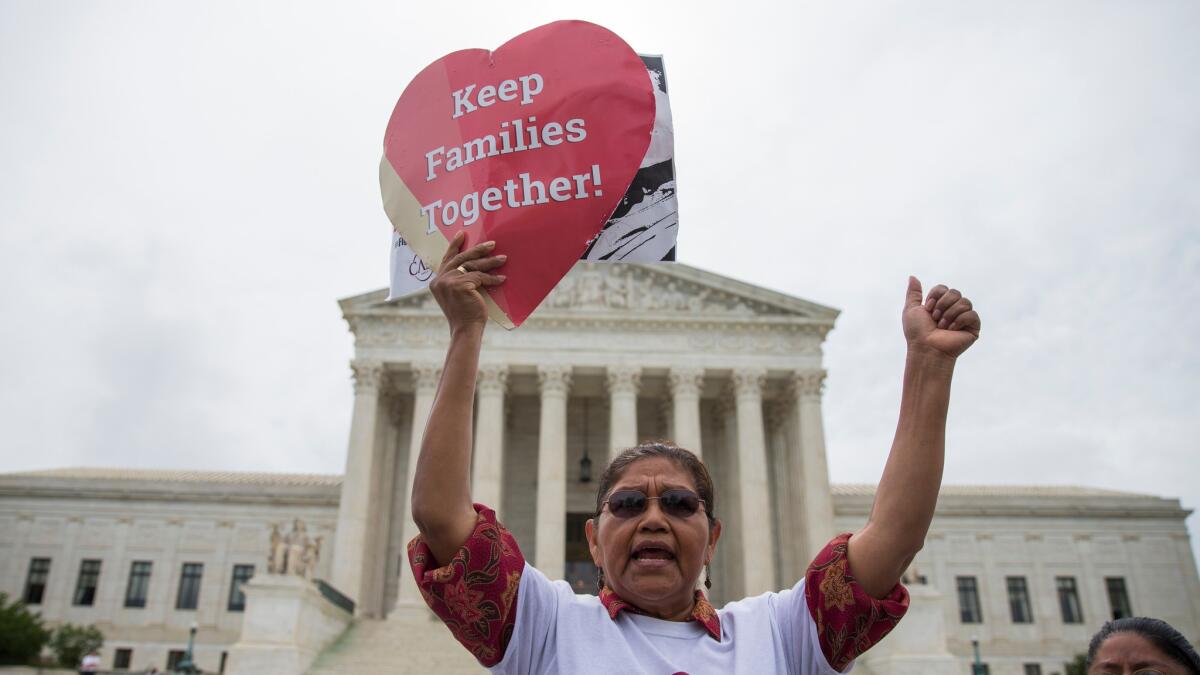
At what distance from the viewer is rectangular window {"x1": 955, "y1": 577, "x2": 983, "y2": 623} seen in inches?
1825

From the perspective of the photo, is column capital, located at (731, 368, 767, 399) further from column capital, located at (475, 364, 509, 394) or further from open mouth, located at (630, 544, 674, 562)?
open mouth, located at (630, 544, 674, 562)

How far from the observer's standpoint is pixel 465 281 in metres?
3.19

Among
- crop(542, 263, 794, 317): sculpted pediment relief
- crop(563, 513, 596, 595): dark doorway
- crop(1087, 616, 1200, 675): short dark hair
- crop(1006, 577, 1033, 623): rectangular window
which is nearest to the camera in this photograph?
crop(1087, 616, 1200, 675): short dark hair

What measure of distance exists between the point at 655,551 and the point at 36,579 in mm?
52029

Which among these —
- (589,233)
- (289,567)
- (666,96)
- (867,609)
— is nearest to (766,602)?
(867,609)

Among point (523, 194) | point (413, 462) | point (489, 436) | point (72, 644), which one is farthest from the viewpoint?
point (72, 644)

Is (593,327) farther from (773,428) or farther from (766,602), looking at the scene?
(766,602)

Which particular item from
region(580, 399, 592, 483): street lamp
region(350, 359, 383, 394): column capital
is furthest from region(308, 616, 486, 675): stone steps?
region(580, 399, 592, 483): street lamp

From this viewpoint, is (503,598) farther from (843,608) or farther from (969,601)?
(969,601)

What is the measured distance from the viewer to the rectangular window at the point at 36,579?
44.8 m

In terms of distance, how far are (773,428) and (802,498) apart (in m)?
5.84

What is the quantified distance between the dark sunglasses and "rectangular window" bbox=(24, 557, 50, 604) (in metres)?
51.2

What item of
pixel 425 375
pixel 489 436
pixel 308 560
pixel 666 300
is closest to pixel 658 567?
pixel 308 560

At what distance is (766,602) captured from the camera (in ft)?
10.4
